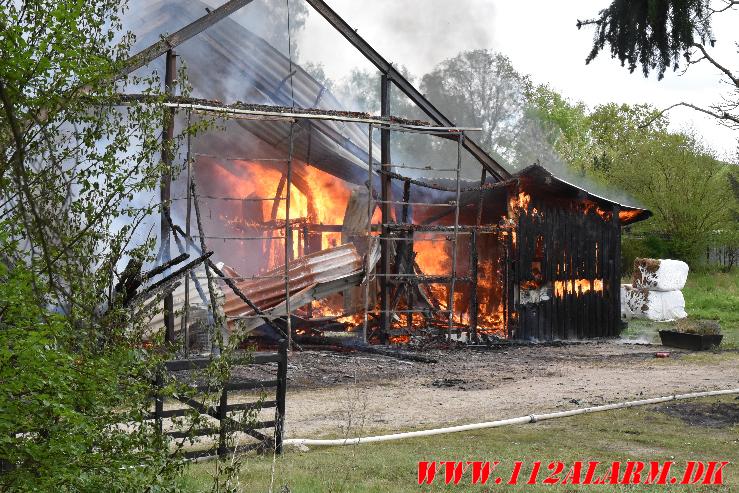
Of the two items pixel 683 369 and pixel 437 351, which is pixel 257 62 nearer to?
pixel 437 351

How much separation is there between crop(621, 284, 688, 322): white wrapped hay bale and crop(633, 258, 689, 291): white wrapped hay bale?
19 cm

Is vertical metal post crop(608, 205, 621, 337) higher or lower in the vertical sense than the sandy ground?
higher

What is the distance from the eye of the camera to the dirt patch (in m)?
10.5

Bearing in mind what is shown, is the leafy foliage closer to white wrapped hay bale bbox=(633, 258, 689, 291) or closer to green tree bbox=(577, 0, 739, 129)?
green tree bbox=(577, 0, 739, 129)

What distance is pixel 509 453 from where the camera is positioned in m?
8.51

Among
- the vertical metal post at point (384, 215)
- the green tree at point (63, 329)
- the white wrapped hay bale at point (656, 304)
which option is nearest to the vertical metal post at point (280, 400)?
the green tree at point (63, 329)

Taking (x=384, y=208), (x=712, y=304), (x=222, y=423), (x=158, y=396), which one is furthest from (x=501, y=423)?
(x=712, y=304)

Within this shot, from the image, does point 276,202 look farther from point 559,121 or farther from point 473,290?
point 559,121

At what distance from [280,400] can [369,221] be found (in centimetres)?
931

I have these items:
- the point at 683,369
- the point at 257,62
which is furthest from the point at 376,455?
the point at 257,62

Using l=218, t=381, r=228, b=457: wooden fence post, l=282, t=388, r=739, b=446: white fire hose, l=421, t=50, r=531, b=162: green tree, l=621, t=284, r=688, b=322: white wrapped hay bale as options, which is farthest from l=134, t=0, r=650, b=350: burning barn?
l=421, t=50, r=531, b=162: green tree

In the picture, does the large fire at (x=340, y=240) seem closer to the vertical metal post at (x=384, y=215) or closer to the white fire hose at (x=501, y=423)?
the vertical metal post at (x=384, y=215)

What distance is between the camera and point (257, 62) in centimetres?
1877

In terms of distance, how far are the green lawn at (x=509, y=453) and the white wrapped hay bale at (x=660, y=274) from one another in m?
13.7
